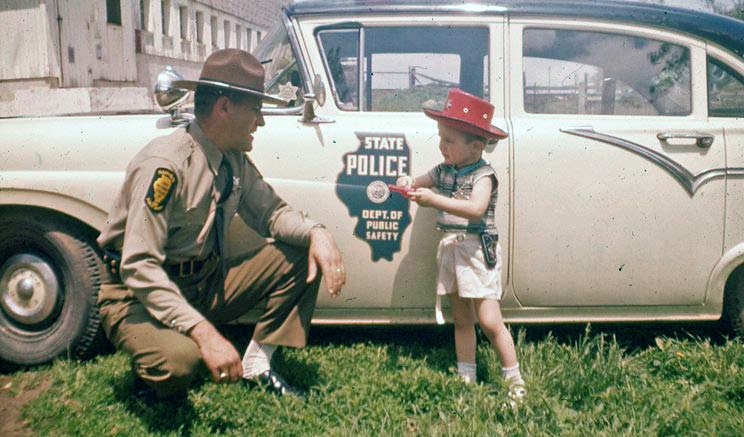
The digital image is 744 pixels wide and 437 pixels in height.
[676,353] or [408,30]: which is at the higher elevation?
[408,30]

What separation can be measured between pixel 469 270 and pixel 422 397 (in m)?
0.56

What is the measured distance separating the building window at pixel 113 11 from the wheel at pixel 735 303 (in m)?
15.5

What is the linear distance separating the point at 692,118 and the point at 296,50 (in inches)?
74.7

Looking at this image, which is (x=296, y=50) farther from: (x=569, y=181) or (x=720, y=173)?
(x=720, y=173)

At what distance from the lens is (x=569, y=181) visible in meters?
3.16

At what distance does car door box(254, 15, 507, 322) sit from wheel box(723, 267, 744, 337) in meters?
1.31

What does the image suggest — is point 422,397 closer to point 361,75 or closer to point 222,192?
point 222,192

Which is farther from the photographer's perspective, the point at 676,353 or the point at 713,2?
the point at 713,2

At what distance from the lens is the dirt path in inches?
105

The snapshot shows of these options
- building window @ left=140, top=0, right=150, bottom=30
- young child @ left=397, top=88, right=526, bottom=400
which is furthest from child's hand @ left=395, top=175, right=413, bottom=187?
building window @ left=140, top=0, right=150, bottom=30

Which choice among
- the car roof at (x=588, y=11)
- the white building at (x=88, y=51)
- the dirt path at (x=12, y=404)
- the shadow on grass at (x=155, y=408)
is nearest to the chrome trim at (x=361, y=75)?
the car roof at (x=588, y=11)

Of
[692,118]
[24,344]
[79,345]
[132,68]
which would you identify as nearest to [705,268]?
[692,118]

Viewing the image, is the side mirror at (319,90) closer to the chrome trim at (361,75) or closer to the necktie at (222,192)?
the chrome trim at (361,75)

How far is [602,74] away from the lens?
3.34 m
